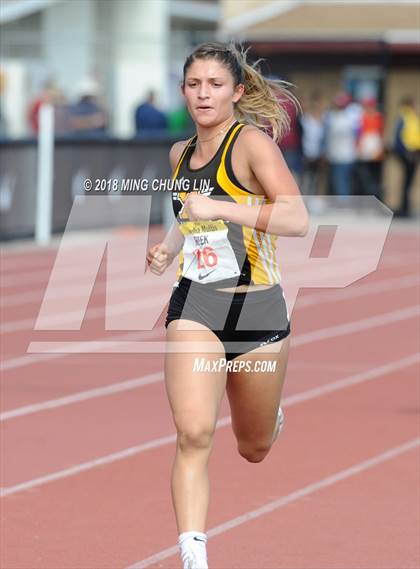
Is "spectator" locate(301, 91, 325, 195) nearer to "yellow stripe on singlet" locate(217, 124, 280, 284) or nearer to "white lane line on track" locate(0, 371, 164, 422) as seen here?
"white lane line on track" locate(0, 371, 164, 422)

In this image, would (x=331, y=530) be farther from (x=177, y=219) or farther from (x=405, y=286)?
(x=405, y=286)

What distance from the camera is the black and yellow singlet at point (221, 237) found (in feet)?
16.9

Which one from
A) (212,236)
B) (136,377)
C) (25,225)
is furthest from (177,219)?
(25,225)

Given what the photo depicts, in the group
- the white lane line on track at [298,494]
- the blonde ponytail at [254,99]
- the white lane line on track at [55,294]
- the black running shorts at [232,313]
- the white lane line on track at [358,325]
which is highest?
the blonde ponytail at [254,99]

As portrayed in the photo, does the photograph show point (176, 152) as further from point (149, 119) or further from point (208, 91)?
point (149, 119)

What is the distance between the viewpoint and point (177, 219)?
5305 mm

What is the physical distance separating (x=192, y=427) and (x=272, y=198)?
0.83 meters

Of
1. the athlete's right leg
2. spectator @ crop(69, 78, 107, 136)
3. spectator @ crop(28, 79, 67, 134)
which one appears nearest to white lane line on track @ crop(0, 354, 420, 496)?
the athlete's right leg

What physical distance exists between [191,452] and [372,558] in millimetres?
1227

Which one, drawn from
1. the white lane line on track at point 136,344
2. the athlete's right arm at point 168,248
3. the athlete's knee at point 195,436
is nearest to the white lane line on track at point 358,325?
the white lane line on track at point 136,344

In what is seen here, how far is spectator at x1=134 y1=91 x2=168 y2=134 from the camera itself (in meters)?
23.6

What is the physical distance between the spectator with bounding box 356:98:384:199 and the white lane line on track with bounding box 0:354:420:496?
545 inches

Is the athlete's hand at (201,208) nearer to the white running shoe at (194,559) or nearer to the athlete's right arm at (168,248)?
the athlete's right arm at (168,248)

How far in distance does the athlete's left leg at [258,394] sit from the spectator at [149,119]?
18235 millimetres
